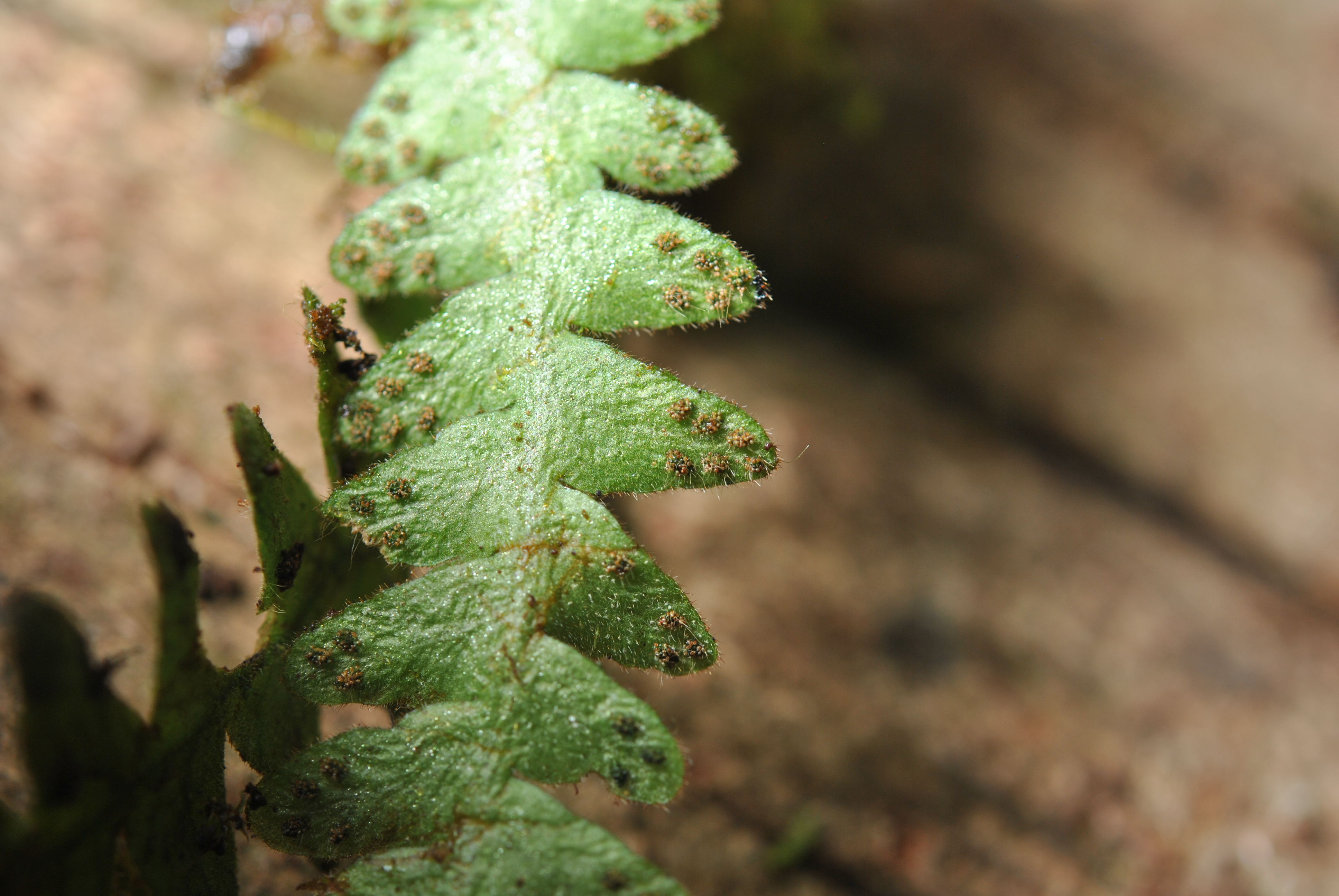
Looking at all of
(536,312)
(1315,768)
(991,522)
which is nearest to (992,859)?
(991,522)

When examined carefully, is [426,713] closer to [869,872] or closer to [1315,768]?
[869,872]

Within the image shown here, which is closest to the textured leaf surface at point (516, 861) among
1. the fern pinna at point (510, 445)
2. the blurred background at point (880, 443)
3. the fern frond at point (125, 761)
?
the fern pinna at point (510, 445)

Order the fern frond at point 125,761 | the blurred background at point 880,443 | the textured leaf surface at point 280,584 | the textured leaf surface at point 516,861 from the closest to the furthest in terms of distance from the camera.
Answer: the fern frond at point 125,761, the textured leaf surface at point 516,861, the textured leaf surface at point 280,584, the blurred background at point 880,443

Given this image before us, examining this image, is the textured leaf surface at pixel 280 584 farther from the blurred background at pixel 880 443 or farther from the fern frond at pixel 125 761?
the blurred background at pixel 880 443

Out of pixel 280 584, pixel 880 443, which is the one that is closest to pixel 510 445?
pixel 280 584

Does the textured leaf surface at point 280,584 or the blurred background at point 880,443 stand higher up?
the blurred background at point 880,443

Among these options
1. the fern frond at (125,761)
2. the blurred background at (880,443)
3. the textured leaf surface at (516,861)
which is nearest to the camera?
the fern frond at (125,761)
